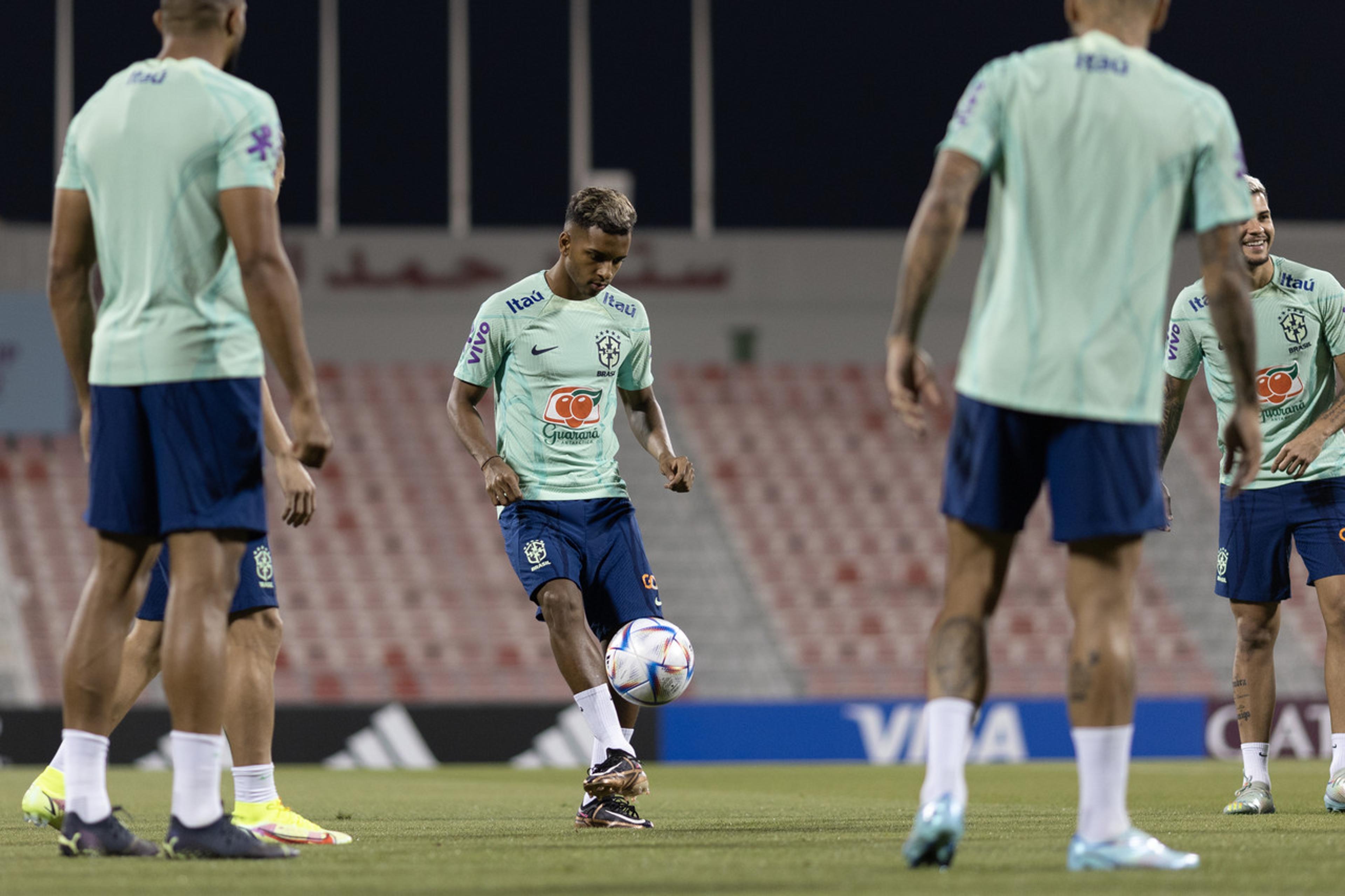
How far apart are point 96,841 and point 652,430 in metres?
3.21

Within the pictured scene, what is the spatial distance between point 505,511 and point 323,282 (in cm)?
1878

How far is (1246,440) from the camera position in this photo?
4543mm

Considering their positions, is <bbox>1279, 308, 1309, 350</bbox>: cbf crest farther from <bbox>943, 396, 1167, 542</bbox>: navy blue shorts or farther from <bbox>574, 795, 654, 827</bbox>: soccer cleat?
<bbox>574, 795, 654, 827</bbox>: soccer cleat

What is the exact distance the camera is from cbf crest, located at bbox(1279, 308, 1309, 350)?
289 inches

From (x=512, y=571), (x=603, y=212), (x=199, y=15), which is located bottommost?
(x=512, y=571)

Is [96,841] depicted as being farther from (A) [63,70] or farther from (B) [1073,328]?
(A) [63,70]

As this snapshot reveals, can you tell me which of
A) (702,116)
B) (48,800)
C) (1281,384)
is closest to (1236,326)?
(1281,384)

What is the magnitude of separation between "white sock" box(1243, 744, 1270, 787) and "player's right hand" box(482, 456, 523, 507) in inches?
123

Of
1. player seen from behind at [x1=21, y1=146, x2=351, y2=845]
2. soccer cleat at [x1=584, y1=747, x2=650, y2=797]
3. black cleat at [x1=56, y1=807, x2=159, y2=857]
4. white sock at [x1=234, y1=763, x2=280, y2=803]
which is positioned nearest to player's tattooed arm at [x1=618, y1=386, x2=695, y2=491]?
soccer cleat at [x1=584, y1=747, x2=650, y2=797]

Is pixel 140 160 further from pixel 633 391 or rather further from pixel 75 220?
pixel 633 391

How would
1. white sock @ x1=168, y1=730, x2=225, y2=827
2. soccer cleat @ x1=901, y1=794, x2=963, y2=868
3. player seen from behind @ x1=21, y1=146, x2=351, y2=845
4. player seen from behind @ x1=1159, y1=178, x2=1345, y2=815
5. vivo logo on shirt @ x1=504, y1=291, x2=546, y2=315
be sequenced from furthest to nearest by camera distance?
player seen from behind @ x1=1159, y1=178, x2=1345, y2=815 → vivo logo on shirt @ x1=504, y1=291, x2=546, y2=315 → player seen from behind @ x1=21, y1=146, x2=351, y2=845 → white sock @ x1=168, y1=730, x2=225, y2=827 → soccer cleat @ x1=901, y1=794, x2=963, y2=868

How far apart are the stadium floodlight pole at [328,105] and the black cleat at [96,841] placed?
66.4 feet

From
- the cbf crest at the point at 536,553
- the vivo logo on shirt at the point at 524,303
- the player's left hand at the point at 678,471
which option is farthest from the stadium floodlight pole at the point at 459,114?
the cbf crest at the point at 536,553

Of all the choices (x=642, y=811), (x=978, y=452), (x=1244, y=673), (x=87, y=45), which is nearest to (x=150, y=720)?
(x=642, y=811)
